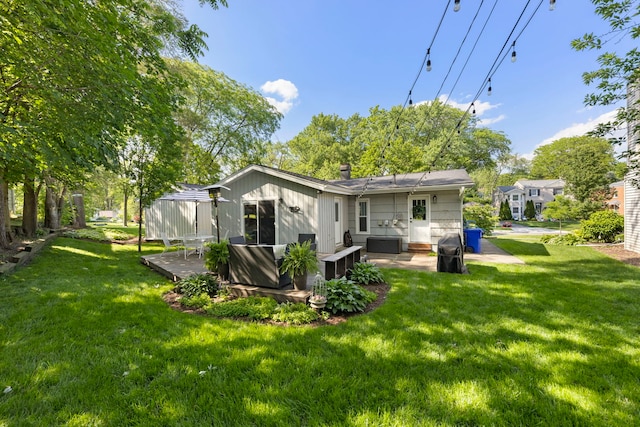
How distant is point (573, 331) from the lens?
11.2 ft

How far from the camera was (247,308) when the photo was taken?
4133mm

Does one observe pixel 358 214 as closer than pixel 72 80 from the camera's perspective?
No

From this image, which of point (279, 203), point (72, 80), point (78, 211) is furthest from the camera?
point (78, 211)

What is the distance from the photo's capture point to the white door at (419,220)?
9531 mm

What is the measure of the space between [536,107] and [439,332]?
13419 mm

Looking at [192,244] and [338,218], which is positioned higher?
[338,218]

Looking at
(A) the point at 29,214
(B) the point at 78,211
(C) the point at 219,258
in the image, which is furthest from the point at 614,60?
(B) the point at 78,211

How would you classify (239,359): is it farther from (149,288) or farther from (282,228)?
(282,228)

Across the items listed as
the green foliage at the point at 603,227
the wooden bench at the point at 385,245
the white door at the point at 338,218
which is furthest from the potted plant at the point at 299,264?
the green foliage at the point at 603,227

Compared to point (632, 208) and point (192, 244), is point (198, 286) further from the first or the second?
point (632, 208)

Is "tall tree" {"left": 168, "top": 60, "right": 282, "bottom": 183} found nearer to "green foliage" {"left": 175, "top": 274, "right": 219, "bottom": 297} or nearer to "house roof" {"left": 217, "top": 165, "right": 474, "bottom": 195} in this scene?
"house roof" {"left": 217, "top": 165, "right": 474, "bottom": 195}

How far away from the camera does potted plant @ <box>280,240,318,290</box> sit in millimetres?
4590

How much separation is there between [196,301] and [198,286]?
558 mm

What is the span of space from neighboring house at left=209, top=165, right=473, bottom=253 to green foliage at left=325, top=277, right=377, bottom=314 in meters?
4.26
